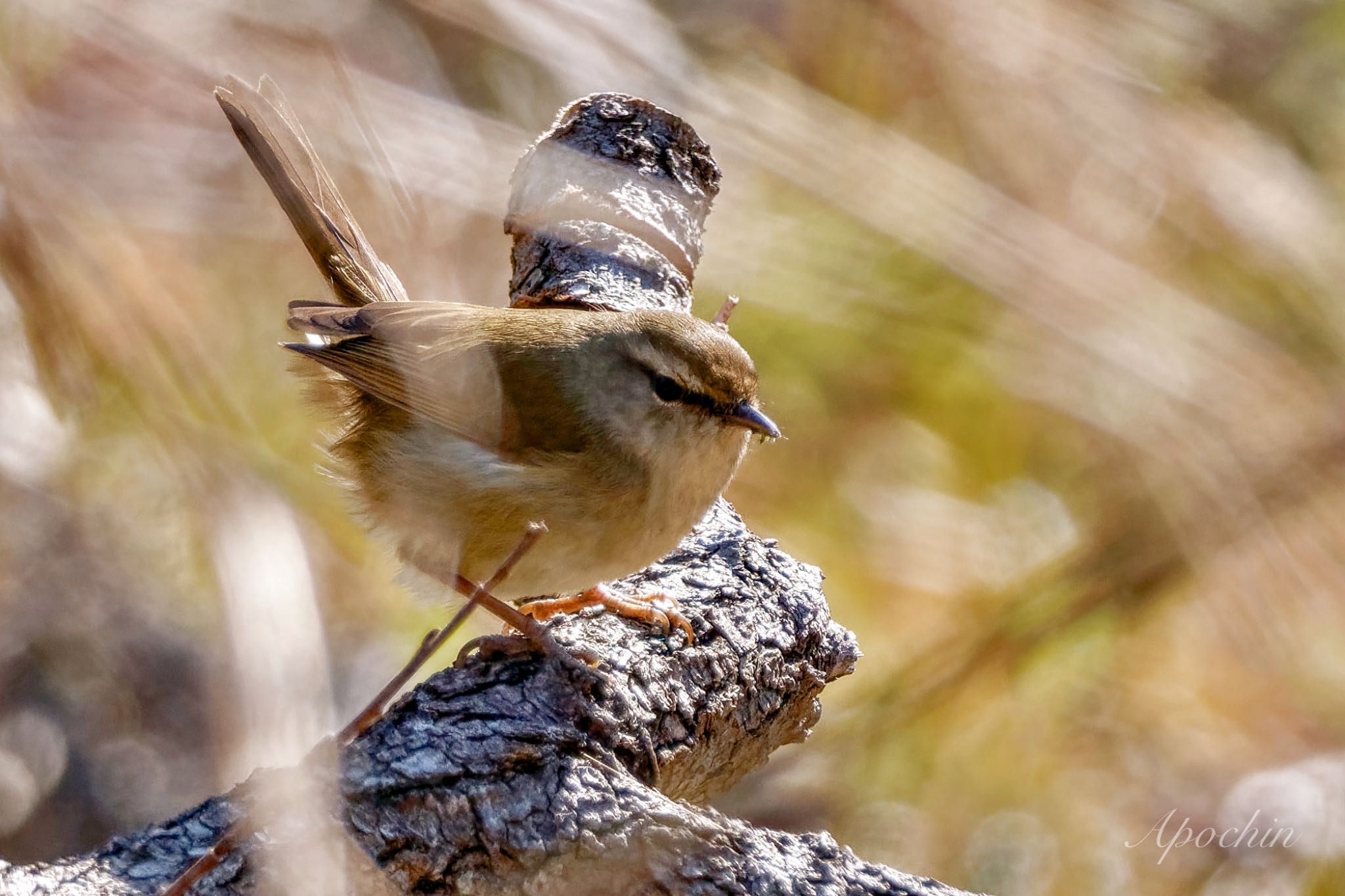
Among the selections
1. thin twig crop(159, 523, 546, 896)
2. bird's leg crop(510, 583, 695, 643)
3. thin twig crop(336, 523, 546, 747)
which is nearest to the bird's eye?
bird's leg crop(510, 583, 695, 643)

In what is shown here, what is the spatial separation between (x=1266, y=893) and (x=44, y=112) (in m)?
4.56

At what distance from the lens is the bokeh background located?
354cm

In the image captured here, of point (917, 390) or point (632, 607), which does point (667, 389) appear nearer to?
point (632, 607)

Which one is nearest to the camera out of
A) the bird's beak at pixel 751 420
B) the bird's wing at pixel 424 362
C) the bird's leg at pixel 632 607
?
the bird's leg at pixel 632 607

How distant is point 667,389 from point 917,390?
2161 mm

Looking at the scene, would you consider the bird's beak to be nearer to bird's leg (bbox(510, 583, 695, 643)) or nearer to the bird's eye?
the bird's eye

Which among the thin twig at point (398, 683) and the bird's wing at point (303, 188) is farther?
the bird's wing at point (303, 188)

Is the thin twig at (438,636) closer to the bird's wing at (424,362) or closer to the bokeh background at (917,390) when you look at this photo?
the bird's wing at (424,362)

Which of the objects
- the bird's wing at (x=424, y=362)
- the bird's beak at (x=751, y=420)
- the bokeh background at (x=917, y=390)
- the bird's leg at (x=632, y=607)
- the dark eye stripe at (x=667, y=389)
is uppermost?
the bokeh background at (x=917, y=390)

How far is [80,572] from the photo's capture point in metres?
3.92

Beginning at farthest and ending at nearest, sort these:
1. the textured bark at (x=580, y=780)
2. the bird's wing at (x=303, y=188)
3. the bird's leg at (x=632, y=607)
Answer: the bird's wing at (x=303, y=188)
the bird's leg at (x=632, y=607)
the textured bark at (x=580, y=780)

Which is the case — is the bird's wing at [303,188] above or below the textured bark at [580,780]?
above

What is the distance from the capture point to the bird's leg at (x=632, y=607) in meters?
2.53

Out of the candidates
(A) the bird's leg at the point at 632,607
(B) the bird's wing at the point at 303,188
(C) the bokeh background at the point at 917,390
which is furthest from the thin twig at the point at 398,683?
(B) the bird's wing at the point at 303,188
